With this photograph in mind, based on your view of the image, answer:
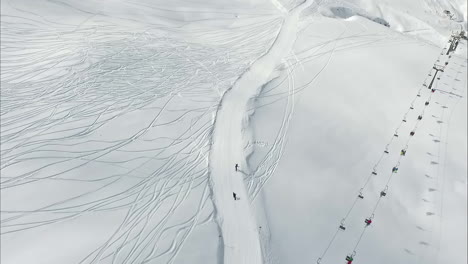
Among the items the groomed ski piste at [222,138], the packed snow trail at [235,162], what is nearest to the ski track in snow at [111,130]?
the groomed ski piste at [222,138]

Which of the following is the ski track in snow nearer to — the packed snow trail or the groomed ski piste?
the groomed ski piste

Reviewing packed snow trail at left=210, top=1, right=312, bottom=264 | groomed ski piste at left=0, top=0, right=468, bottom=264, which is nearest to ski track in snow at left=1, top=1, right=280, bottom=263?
groomed ski piste at left=0, top=0, right=468, bottom=264

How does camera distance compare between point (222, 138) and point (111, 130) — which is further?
point (222, 138)

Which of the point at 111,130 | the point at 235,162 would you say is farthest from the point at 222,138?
the point at 111,130

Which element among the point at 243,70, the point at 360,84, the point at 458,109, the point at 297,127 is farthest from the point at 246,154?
the point at 458,109

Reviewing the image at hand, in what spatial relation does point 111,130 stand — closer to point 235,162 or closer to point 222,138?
point 222,138
